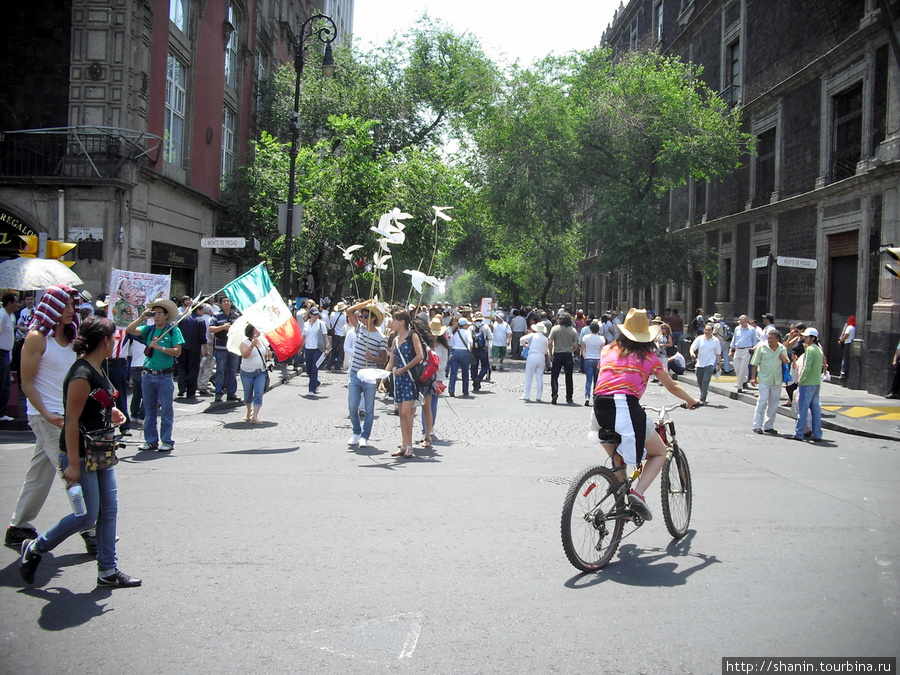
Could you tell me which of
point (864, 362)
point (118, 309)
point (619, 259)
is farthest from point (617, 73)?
point (118, 309)

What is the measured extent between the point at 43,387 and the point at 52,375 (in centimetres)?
10

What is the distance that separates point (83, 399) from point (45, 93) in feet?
54.5

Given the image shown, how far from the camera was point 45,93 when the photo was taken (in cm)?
1809

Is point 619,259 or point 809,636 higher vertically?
point 619,259

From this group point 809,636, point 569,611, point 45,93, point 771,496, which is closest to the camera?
point 809,636

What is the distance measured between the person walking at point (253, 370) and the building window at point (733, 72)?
943 inches

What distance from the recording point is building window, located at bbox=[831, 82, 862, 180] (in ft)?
66.8

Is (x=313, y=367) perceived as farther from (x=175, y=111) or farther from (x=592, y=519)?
(x=592, y=519)

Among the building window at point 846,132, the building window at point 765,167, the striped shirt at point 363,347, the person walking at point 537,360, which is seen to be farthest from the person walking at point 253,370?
the building window at point 765,167

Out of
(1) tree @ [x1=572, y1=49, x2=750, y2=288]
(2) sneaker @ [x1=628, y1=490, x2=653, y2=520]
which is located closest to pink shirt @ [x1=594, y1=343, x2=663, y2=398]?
(2) sneaker @ [x1=628, y1=490, x2=653, y2=520]

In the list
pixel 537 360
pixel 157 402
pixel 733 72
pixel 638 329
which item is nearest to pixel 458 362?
pixel 537 360

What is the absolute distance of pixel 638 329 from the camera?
5512mm

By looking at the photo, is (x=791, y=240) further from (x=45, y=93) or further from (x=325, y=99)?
(x=45, y=93)

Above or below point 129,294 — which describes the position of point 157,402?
below
